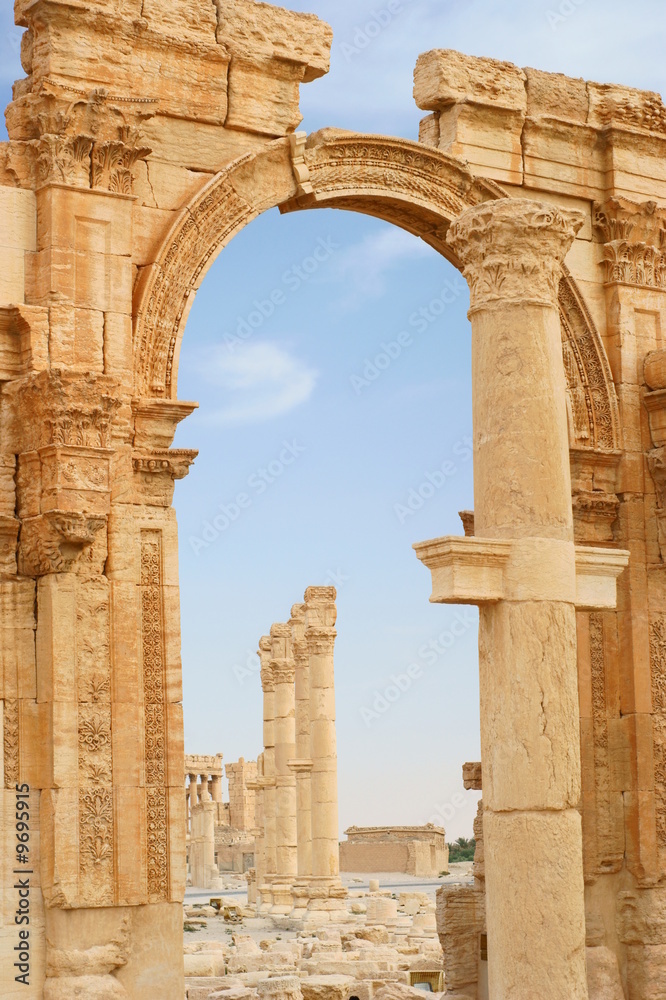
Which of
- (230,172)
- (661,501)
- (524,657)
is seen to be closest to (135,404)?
(230,172)

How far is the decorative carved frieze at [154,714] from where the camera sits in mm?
10953

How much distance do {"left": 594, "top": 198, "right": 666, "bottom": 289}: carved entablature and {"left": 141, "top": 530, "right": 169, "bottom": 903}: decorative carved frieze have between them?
529cm

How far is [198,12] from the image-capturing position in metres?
12.1

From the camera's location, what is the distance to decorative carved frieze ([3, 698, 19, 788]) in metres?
10.5

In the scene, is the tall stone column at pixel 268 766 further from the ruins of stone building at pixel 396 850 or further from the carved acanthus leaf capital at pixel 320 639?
the ruins of stone building at pixel 396 850

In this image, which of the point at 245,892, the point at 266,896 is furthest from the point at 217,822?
the point at 266,896

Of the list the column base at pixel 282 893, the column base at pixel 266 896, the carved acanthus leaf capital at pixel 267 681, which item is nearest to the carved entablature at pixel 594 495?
the column base at pixel 282 893

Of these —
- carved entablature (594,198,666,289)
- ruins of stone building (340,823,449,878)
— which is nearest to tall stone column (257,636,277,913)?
ruins of stone building (340,823,449,878)

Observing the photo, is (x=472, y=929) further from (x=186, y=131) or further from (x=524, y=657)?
(x=186, y=131)

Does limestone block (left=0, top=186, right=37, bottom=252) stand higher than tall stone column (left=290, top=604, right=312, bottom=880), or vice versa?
limestone block (left=0, top=186, right=37, bottom=252)

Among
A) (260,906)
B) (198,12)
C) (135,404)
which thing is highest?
(198,12)

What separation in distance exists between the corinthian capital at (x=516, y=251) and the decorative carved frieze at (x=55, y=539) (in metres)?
3.21

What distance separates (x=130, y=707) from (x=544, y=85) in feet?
22.9

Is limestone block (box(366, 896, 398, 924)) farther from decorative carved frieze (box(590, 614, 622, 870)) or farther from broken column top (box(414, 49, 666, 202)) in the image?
broken column top (box(414, 49, 666, 202))
